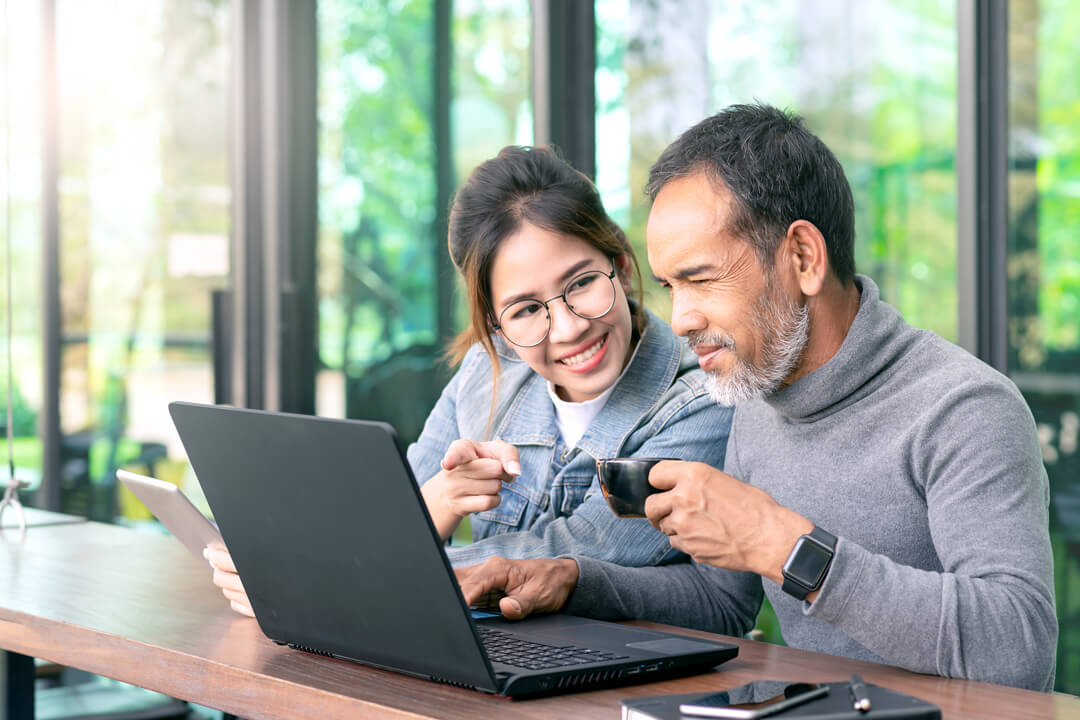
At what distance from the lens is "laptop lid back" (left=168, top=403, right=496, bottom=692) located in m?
1.06

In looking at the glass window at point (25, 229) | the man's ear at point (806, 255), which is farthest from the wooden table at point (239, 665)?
the glass window at point (25, 229)

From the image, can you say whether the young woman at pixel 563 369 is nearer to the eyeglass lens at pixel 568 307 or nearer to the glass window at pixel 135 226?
the eyeglass lens at pixel 568 307

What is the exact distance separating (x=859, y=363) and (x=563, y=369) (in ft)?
1.76

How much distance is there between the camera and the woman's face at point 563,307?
1.88 m

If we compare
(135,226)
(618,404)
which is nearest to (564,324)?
(618,404)

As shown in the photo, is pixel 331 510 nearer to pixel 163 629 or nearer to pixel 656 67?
pixel 163 629

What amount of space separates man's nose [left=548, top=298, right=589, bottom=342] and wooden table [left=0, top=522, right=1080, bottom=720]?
0.50m

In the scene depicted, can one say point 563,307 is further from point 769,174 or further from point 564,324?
point 769,174

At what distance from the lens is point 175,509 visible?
1601mm

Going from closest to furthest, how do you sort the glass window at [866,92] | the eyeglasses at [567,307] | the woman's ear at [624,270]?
the eyeglasses at [567,307], the woman's ear at [624,270], the glass window at [866,92]

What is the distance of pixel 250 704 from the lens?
1225 mm

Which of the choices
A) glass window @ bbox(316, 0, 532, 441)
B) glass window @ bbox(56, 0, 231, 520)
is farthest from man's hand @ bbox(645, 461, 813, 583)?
glass window @ bbox(56, 0, 231, 520)

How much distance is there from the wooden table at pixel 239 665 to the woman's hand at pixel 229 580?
0.02 m

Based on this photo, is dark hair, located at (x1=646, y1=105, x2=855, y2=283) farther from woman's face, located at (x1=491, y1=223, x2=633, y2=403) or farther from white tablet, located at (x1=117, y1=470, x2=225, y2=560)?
white tablet, located at (x1=117, y1=470, x2=225, y2=560)
